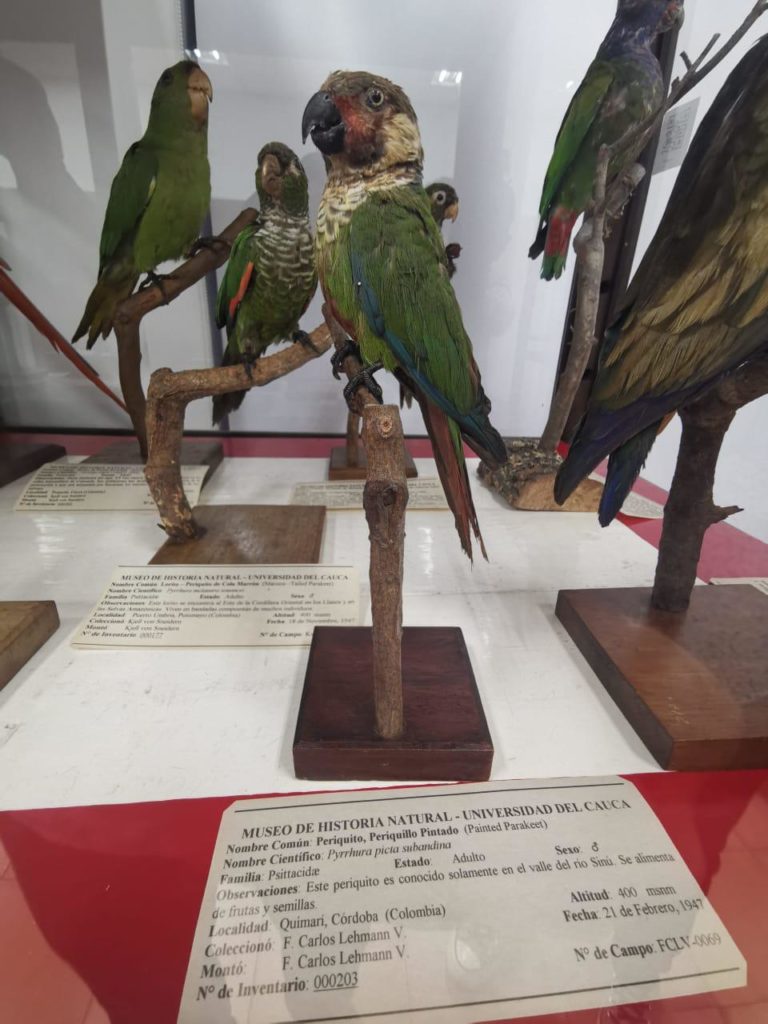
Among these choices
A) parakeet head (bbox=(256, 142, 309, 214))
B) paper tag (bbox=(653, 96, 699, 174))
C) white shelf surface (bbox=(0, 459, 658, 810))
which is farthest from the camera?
paper tag (bbox=(653, 96, 699, 174))

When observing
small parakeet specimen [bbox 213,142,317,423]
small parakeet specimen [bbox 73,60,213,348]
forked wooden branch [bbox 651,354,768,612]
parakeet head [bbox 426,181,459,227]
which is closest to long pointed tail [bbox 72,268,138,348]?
small parakeet specimen [bbox 73,60,213,348]

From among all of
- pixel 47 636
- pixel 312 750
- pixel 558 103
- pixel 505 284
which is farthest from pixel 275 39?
pixel 312 750

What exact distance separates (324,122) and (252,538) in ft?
2.65

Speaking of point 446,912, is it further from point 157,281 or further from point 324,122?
point 157,281

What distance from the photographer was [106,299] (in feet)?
4.69

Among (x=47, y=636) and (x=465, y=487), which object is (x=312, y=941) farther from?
(x=47, y=636)

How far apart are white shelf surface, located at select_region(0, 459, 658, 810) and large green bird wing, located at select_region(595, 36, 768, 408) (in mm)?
461

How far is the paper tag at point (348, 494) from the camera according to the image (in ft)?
4.74

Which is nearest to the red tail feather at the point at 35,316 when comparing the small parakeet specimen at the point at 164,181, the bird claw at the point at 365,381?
the small parakeet specimen at the point at 164,181

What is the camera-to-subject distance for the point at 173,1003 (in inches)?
17.6

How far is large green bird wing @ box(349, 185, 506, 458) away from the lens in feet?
2.28

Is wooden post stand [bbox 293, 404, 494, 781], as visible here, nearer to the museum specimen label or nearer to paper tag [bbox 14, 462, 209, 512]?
the museum specimen label

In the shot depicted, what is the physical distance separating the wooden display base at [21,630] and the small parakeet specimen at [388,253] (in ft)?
2.23

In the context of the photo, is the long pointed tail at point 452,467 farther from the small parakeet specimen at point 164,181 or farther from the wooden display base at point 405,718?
the small parakeet specimen at point 164,181
